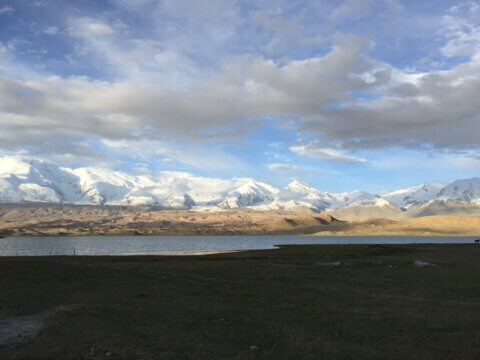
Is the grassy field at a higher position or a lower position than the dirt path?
higher

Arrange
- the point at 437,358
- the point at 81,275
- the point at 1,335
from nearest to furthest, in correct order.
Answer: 1. the point at 437,358
2. the point at 1,335
3. the point at 81,275

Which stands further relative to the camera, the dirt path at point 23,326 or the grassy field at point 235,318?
the dirt path at point 23,326

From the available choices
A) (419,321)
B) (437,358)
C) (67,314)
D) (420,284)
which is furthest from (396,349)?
(420,284)

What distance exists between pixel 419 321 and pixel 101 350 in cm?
1622

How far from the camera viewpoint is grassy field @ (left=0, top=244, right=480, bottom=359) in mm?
19859

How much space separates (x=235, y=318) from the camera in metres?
26.0

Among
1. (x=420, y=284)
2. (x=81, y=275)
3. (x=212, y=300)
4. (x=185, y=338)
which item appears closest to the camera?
(x=185, y=338)

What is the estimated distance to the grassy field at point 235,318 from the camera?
19859 mm

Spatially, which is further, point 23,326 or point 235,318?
point 235,318

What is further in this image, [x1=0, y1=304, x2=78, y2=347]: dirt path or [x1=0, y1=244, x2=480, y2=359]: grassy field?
[x1=0, y1=304, x2=78, y2=347]: dirt path

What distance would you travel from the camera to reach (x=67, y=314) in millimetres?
27141

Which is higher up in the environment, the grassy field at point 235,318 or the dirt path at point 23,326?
the grassy field at point 235,318

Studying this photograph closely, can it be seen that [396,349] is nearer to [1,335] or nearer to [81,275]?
[1,335]

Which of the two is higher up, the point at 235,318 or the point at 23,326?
the point at 235,318
